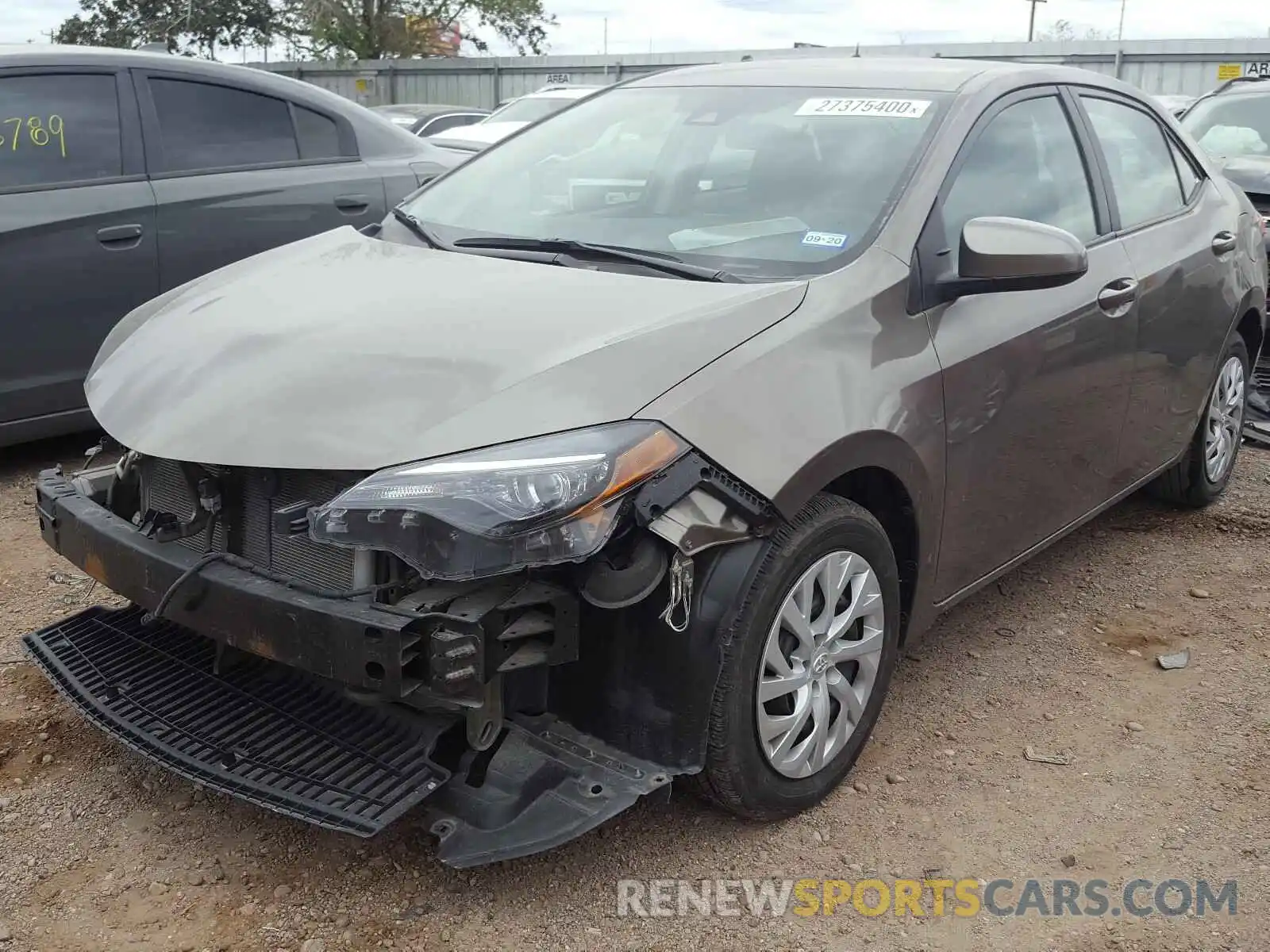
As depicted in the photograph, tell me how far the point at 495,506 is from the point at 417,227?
5.08 ft

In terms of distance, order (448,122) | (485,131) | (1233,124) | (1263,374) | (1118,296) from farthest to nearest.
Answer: (448,122) < (485,131) < (1233,124) < (1263,374) < (1118,296)

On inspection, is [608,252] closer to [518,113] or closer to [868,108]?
[868,108]

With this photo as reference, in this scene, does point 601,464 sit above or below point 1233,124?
below

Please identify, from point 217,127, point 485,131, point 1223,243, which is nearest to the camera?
point 1223,243

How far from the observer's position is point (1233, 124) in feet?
27.2

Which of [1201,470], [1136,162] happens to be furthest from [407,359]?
[1201,470]

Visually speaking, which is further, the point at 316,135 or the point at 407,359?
the point at 316,135

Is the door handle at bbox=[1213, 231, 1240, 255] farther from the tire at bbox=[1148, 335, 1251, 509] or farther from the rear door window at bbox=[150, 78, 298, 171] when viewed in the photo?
the rear door window at bbox=[150, 78, 298, 171]

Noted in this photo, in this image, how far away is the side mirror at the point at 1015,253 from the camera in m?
2.90

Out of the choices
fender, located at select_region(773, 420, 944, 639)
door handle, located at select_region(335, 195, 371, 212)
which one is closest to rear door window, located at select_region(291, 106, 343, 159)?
door handle, located at select_region(335, 195, 371, 212)

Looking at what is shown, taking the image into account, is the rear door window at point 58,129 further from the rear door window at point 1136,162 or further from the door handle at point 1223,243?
the door handle at point 1223,243

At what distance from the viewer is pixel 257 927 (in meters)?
2.42

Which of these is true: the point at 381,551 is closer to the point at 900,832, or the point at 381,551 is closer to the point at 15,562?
the point at 900,832

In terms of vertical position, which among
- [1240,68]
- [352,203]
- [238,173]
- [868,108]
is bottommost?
[352,203]
